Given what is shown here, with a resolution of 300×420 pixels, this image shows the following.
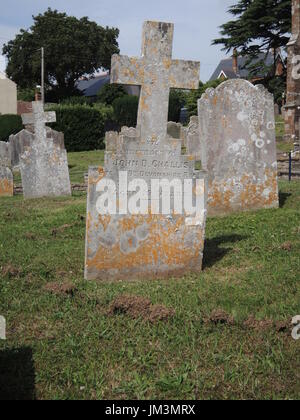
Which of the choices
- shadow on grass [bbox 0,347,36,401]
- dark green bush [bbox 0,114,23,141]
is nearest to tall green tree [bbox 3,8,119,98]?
dark green bush [bbox 0,114,23,141]

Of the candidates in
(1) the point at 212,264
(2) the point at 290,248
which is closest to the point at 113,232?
(1) the point at 212,264

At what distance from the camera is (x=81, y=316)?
4652mm

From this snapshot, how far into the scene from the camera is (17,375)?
3.71 m

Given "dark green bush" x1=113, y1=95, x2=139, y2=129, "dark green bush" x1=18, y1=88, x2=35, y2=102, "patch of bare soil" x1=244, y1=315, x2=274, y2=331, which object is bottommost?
"patch of bare soil" x1=244, y1=315, x2=274, y2=331

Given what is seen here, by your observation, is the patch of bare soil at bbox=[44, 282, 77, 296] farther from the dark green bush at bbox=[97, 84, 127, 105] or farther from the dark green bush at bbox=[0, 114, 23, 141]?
the dark green bush at bbox=[97, 84, 127, 105]

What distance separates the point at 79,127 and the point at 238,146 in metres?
24.4

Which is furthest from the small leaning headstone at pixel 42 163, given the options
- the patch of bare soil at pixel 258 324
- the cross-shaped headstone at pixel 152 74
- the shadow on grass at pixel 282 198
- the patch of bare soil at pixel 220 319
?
the patch of bare soil at pixel 258 324

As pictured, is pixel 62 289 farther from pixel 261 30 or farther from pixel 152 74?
pixel 261 30

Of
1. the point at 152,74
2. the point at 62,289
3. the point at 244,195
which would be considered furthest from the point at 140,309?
the point at 244,195

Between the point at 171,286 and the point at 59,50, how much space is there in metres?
51.6

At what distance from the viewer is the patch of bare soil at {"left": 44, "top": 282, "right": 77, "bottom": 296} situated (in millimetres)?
5189

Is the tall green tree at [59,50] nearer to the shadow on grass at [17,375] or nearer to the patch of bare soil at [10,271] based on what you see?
the patch of bare soil at [10,271]
